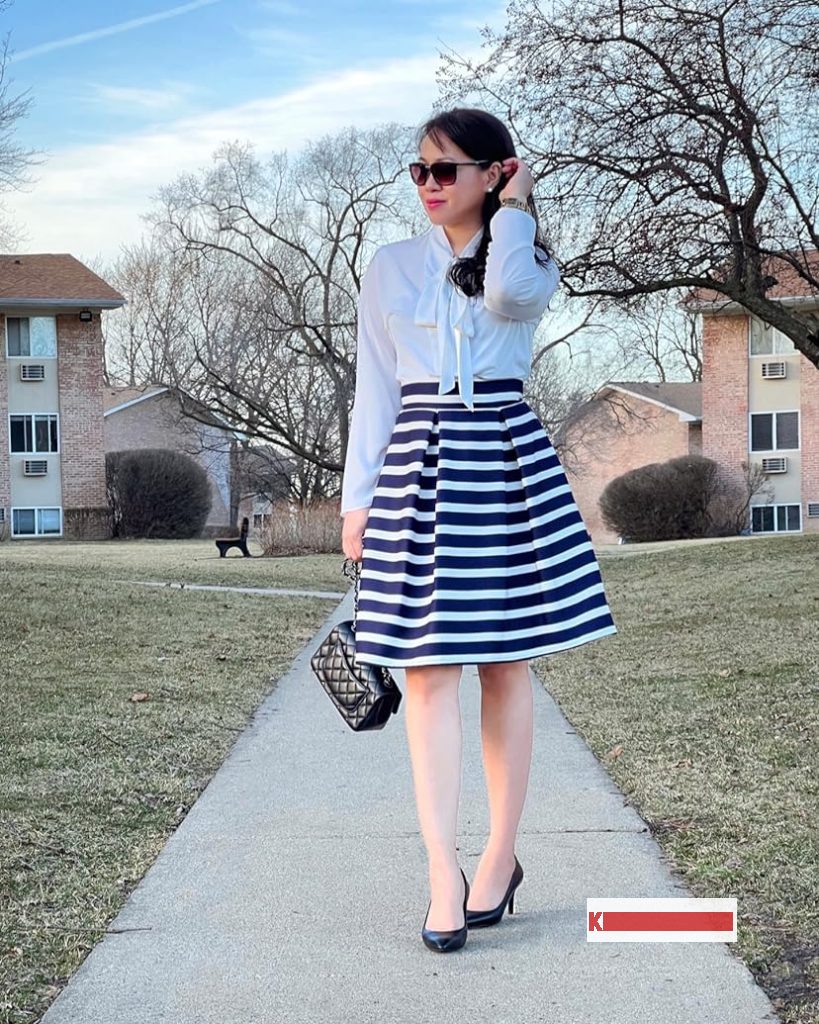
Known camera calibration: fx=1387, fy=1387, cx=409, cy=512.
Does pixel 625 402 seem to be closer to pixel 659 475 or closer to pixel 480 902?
pixel 659 475

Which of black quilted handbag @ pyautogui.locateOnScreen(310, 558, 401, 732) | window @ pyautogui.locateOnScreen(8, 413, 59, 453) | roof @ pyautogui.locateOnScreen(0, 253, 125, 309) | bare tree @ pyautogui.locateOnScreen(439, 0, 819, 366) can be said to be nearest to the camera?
black quilted handbag @ pyautogui.locateOnScreen(310, 558, 401, 732)

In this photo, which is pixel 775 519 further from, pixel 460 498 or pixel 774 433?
pixel 460 498

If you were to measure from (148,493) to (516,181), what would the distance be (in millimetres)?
37738

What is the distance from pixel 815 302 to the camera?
110ft

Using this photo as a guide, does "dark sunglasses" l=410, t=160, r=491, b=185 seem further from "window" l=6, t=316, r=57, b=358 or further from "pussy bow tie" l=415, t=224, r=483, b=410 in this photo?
"window" l=6, t=316, r=57, b=358

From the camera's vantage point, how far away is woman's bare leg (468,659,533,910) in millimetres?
3584

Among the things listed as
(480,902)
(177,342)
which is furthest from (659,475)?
(480,902)

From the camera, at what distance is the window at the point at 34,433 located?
3997cm

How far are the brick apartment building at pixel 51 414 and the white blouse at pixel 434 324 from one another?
37052 millimetres

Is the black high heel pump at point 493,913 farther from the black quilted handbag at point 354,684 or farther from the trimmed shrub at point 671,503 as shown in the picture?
the trimmed shrub at point 671,503

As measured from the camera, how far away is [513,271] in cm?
344

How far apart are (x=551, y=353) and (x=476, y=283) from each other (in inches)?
1720

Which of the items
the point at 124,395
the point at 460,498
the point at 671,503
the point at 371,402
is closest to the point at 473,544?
the point at 460,498

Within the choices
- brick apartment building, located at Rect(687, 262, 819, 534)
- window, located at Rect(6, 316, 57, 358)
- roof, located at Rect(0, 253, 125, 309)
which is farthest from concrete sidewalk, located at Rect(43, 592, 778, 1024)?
window, located at Rect(6, 316, 57, 358)
